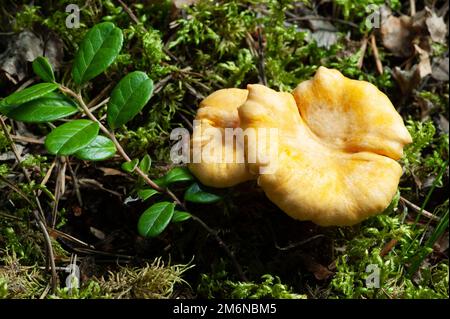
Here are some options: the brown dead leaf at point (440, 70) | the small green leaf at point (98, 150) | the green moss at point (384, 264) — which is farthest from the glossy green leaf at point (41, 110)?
the brown dead leaf at point (440, 70)

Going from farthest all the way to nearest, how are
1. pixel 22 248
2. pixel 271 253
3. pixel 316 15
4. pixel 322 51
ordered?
pixel 316 15, pixel 322 51, pixel 271 253, pixel 22 248

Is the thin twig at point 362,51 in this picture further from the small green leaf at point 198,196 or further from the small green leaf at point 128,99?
the small green leaf at point 128,99

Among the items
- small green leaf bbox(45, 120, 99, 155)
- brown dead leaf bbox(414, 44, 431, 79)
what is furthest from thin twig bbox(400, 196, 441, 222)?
small green leaf bbox(45, 120, 99, 155)

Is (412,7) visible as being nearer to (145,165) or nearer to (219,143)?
(219,143)

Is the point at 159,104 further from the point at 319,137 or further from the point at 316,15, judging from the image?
the point at 316,15

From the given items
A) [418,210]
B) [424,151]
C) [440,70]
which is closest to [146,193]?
[418,210]

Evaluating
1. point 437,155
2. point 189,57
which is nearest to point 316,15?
point 189,57

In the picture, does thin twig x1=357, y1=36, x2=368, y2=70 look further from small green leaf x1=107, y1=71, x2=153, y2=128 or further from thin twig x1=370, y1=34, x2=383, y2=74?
small green leaf x1=107, y1=71, x2=153, y2=128

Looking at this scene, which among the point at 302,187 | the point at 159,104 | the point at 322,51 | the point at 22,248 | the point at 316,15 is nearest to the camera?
the point at 302,187
